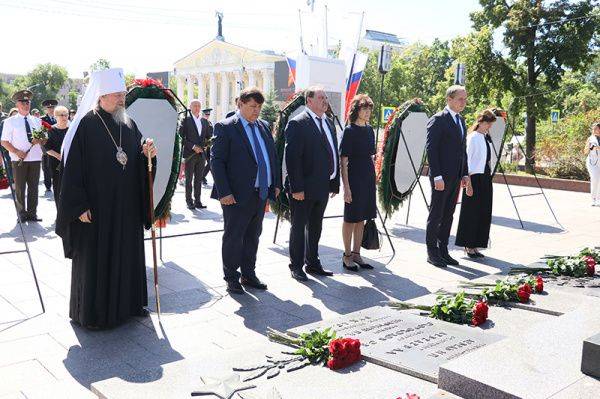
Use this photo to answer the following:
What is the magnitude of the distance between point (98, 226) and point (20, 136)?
6040 millimetres

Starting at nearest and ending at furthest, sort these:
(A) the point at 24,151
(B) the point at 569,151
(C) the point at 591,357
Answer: (C) the point at 591,357, (A) the point at 24,151, (B) the point at 569,151

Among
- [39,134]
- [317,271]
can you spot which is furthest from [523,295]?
[39,134]

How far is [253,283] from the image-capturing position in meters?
6.06

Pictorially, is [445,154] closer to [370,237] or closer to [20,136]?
[370,237]

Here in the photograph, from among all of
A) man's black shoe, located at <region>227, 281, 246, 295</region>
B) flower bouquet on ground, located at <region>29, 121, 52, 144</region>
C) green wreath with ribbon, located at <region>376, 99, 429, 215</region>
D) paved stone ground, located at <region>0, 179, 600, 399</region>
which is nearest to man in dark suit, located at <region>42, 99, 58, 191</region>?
paved stone ground, located at <region>0, 179, 600, 399</region>

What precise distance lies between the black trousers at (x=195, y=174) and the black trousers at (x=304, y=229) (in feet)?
17.4

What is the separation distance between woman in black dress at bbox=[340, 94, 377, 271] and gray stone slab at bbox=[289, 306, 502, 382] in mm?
2372

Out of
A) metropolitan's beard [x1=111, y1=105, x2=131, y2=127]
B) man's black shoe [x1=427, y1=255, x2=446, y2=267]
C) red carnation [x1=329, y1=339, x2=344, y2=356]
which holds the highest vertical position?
metropolitan's beard [x1=111, y1=105, x2=131, y2=127]

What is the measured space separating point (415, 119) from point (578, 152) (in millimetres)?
10745

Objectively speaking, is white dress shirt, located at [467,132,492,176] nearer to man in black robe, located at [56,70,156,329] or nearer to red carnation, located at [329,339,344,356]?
man in black robe, located at [56,70,156,329]

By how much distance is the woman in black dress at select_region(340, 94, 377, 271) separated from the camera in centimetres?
666

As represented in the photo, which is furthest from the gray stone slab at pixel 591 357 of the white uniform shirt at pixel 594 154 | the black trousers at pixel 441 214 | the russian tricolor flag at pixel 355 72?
the russian tricolor flag at pixel 355 72

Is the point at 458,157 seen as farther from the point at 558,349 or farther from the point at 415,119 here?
the point at 558,349

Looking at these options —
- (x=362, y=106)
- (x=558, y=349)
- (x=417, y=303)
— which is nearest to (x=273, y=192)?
(x=362, y=106)
